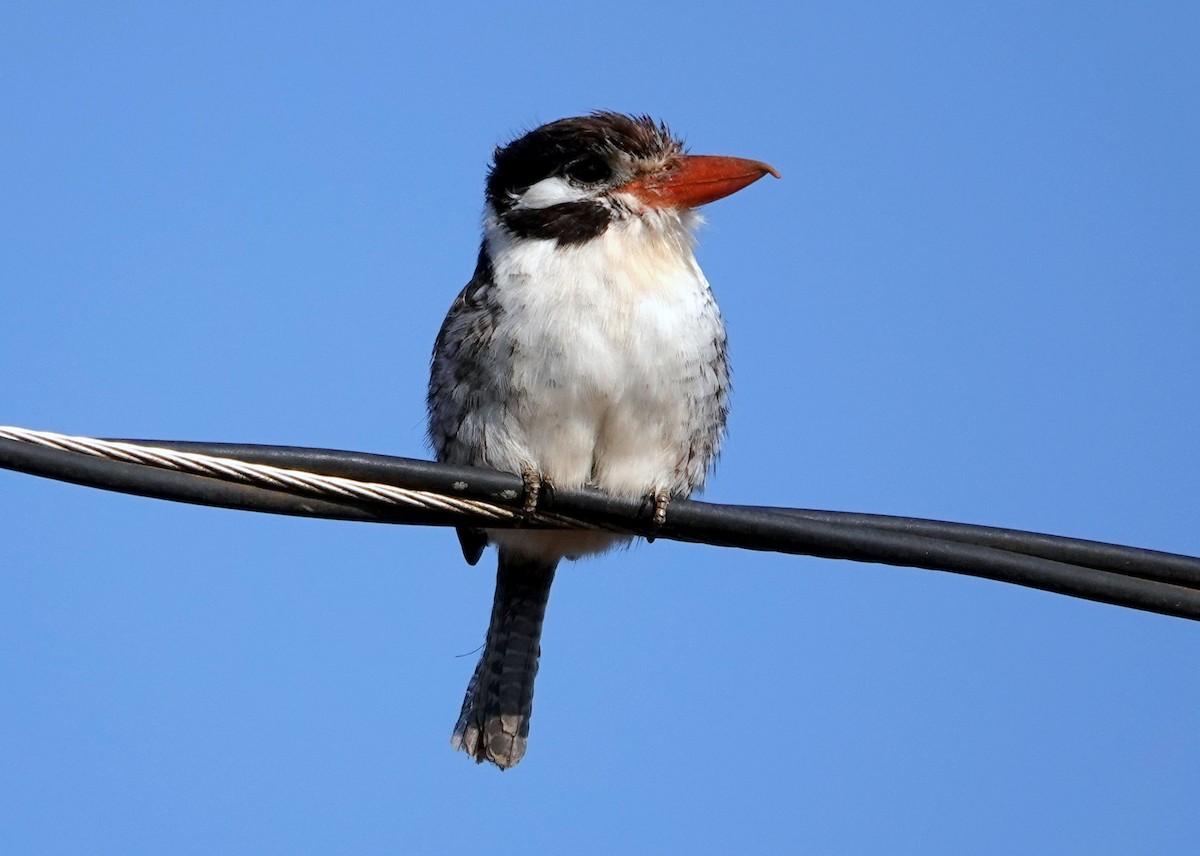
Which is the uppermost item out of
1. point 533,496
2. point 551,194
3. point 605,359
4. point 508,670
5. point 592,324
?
point 551,194

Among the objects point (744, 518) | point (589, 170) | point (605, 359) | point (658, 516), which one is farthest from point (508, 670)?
point (744, 518)

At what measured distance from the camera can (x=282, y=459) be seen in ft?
12.4

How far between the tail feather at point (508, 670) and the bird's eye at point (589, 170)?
1.67 meters

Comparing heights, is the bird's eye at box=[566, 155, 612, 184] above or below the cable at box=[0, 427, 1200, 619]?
above

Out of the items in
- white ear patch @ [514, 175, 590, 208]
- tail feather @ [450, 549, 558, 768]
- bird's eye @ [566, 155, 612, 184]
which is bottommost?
tail feather @ [450, 549, 558, 768]

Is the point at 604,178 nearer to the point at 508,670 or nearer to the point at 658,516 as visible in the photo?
the point at 658,516

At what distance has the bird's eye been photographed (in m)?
5.88

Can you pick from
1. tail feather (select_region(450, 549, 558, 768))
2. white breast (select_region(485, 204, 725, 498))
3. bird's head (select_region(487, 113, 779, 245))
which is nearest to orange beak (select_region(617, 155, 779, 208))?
bird's head (select_region(487, 113, 779, 245))

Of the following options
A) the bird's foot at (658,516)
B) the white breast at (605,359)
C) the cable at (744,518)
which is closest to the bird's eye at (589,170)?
the white breast at (605,359)

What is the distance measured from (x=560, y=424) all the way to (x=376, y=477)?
1.66 m

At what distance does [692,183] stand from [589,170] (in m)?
0.41

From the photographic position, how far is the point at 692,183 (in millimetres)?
5820

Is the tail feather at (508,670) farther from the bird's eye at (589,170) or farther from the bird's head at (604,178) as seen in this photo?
the bird's eye at (589,170)

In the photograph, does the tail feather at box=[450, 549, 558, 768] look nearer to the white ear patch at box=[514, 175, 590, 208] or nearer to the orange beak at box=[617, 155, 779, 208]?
the white ear patch at box=[514, 175, 590, 208]
